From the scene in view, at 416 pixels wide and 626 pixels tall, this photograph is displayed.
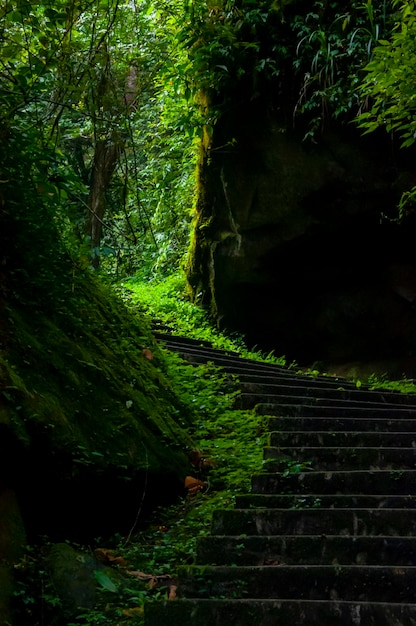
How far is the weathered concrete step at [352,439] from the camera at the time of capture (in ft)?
15.6

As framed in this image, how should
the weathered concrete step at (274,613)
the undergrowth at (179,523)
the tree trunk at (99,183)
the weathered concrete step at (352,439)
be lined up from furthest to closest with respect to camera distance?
the tree trunk at (99,183) → the weathered concrete step at (352,439) → the undergrowth at (179,523) → the weathered concrete step at (274,613)

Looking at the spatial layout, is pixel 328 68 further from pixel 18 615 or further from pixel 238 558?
pixel 18 615

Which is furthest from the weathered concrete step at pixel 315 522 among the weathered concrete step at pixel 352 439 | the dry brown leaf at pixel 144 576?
the weathered concrete step at pixel 352 439

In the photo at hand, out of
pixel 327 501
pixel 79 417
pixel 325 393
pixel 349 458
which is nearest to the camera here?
pixel 79 417

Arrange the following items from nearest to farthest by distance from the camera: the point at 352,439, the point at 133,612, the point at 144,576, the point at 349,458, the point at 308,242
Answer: the point at 133,612, the point at 144,576, the point at 349,458, the point at 352,439, the point at 308,242

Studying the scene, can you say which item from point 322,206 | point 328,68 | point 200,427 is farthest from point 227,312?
point 200,427

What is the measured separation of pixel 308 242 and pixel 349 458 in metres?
5.22

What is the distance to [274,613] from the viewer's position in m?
2.83

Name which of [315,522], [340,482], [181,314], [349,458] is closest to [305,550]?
[315,522]

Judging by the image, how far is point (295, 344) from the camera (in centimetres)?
962

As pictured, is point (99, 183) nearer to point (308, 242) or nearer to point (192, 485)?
point (308, 242)

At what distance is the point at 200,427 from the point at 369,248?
5.11 m

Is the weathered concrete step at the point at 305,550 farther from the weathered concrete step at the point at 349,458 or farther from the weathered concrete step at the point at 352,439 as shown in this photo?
the weathered concrete step at the point at 352,439

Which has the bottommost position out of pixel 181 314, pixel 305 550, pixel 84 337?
pixel 305 550
